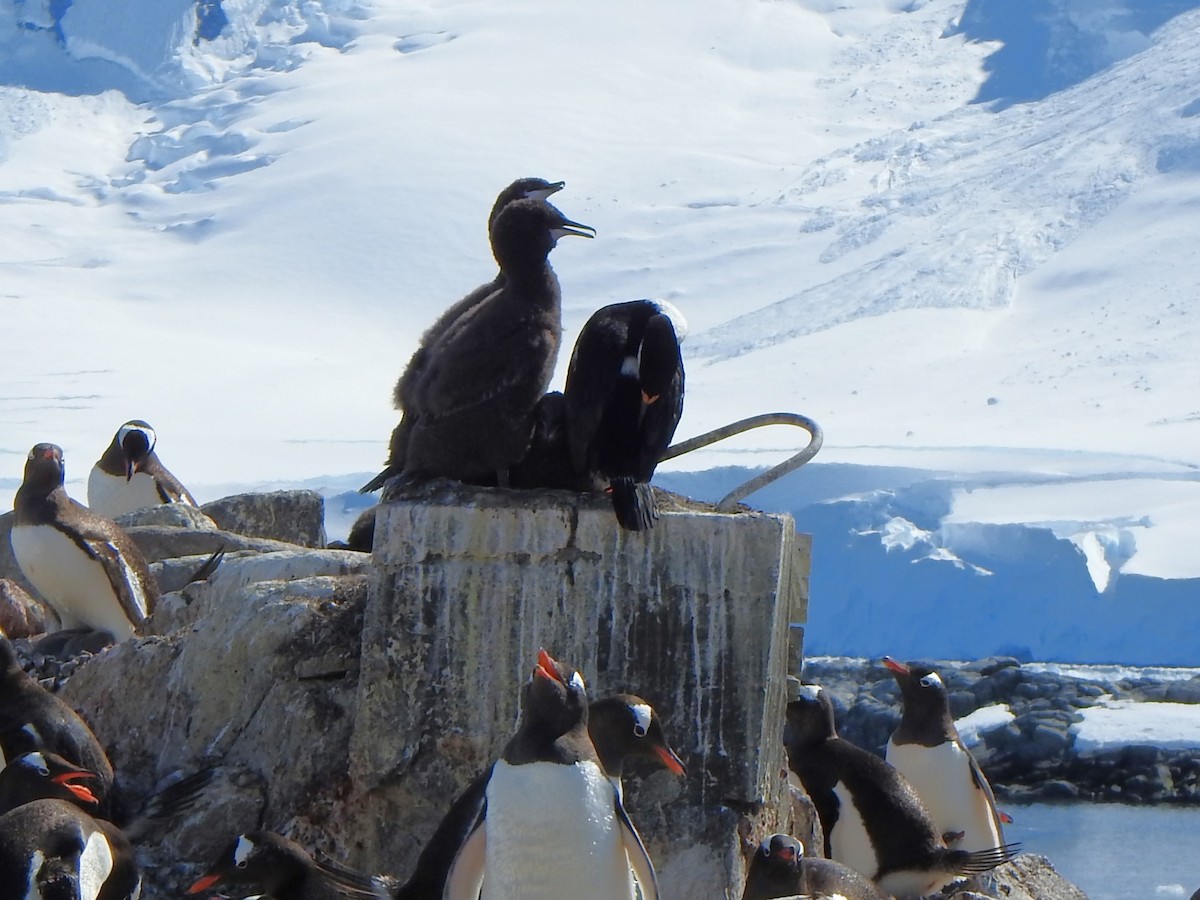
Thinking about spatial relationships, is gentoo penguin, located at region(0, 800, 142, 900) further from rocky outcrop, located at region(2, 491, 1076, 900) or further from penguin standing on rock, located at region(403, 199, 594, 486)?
penguin standing on rock, located at region(403, 199, 594, 486)

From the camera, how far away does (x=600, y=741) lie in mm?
4383

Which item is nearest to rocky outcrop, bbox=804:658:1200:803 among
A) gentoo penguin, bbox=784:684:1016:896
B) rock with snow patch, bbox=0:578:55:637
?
rock with snow patch, bbox=0:578:55:637

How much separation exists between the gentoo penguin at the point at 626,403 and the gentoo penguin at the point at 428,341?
0.45m

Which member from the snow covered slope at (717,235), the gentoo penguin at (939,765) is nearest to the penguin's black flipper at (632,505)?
the gentoo penguin at (939,765)

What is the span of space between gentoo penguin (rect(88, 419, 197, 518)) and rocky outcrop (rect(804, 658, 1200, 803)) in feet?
35.0

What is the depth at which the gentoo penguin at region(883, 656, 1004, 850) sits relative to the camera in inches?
283

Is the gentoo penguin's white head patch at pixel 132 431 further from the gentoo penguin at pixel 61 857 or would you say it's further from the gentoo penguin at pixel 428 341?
the gentoo penguin at pixel 61 857

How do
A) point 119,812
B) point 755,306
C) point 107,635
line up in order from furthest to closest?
point 755,306
point 107,635
point 119,812

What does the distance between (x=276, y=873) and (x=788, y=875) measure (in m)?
1.31

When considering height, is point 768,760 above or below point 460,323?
below

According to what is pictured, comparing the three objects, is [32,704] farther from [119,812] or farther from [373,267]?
[373,267]

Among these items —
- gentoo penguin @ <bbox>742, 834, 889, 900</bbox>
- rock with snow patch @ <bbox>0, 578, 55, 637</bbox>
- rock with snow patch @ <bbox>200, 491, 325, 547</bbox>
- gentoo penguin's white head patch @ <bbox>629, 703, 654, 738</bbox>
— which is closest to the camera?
gentoo penguin's white head patch @ <bbox>629, 703, 654, 738</bbox>

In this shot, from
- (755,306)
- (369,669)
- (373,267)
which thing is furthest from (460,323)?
(373,267)

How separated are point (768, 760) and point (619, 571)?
2.28ft
